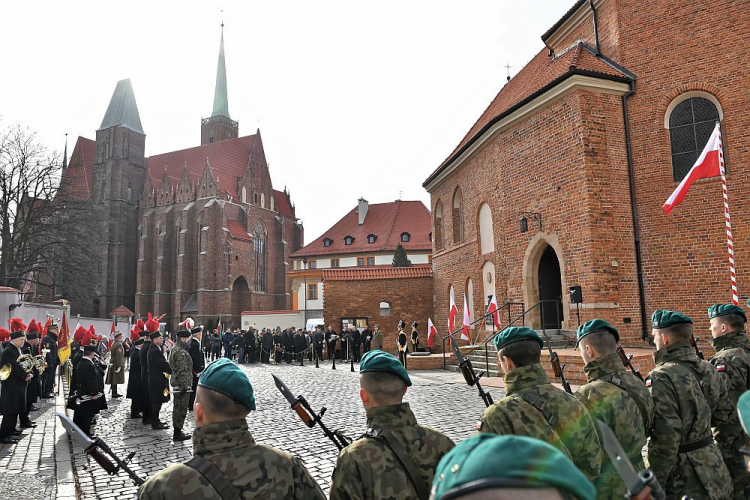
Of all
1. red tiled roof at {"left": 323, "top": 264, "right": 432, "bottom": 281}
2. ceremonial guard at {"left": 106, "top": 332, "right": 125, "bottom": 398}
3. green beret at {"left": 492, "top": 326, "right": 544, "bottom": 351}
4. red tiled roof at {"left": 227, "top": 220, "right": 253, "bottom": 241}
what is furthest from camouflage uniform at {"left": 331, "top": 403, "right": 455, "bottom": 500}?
red tiled roof at {"left": 227, "top": 220, "right": 253, "bottom": 241}

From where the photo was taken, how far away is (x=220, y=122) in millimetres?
69562

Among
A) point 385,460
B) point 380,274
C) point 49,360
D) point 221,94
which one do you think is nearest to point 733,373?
point 385,460

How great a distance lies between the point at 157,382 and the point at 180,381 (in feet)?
2.00

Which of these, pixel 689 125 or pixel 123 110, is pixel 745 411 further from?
pixel 123 110

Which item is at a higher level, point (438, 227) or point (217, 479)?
point (438, 227)

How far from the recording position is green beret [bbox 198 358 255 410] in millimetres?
2354

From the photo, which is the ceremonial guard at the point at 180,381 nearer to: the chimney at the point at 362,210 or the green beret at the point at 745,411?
the green beret at the point at 745,411

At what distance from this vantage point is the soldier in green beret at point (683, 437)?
350cm

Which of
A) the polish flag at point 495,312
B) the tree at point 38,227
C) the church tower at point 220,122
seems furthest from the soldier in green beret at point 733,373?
the church tower at point 220,122

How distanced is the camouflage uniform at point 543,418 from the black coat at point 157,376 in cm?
784

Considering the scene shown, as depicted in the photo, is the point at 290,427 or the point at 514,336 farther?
the point at 290,427

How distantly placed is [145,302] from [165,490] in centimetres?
5807

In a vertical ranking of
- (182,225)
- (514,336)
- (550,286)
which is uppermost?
(182,225)

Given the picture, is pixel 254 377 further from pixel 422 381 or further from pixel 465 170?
pixel 465 170
